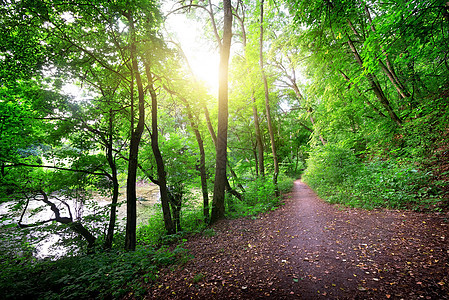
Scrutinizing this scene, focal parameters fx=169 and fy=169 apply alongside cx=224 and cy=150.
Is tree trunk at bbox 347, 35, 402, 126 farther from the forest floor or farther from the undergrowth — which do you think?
the undergrowth

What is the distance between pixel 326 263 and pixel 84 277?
15.6 feet

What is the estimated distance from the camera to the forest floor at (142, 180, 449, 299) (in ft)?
7.78

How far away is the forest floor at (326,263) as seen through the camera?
2.37 meters

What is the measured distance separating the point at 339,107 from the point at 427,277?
384 inches

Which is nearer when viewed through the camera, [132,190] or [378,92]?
[132,190]

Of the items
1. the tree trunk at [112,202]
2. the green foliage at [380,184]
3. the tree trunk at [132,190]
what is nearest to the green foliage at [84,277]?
the tree trunk at [132,190]

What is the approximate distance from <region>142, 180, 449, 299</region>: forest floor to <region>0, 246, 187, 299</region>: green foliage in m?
0.49

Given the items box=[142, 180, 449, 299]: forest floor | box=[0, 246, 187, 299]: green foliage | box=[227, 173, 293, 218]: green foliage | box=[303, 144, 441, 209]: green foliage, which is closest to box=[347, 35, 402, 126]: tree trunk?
box=[303, 144, 441, 209]: green foliage

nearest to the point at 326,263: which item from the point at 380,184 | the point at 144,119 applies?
the point at 380,184

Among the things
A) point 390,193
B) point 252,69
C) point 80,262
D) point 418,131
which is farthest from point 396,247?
point 252,69

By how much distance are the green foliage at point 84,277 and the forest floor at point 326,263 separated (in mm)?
493

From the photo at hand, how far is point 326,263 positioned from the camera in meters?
3.09

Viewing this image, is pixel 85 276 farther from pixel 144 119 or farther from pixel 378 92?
pixel 378 92

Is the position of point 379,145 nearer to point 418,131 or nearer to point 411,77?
point 418,131
